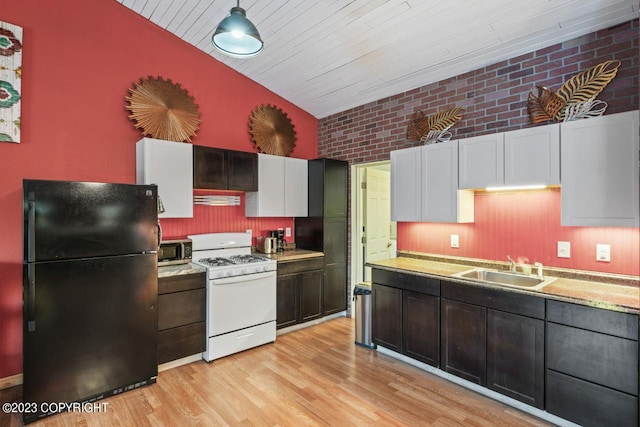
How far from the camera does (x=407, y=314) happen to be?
307cm

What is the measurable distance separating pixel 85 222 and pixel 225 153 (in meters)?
1.57

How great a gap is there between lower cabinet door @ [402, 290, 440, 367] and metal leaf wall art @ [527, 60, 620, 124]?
71.2 inches

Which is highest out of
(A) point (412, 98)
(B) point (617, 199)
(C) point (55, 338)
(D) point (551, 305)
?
(A) point (412, 98)

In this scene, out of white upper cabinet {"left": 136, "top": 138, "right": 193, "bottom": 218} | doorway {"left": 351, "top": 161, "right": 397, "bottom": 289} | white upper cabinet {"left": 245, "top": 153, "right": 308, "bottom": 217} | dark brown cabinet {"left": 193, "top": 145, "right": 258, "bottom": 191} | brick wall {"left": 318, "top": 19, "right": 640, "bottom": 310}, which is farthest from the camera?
doorway {"left": 351, "top": 161, "right": 397, "bottom": 289}

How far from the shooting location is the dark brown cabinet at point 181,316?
116 inches

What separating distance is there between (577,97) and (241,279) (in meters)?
3.36

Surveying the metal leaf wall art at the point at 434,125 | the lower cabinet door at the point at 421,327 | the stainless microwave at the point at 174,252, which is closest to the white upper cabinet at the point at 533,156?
the metal leaf wall art at the point at 434,125

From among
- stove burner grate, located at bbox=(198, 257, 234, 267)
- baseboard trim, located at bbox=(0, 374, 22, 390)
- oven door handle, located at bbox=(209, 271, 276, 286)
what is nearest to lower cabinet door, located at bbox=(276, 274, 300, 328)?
oven door handle, located at bbox=(209, 271, 276, 286)

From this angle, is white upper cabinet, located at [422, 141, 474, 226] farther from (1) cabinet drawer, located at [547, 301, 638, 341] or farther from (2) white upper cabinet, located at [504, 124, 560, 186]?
(1) cabinet drawer, located at [547, 301, 638, 341]

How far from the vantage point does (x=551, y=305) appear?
224 cm

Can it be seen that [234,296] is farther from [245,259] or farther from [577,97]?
[577,97]

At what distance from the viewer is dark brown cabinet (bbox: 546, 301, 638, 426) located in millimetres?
1965

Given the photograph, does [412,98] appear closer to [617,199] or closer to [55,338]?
[617,199]

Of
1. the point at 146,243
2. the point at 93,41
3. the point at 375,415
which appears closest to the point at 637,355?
the point at 375,415
